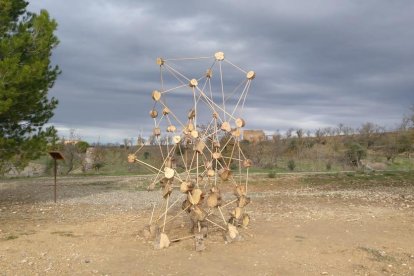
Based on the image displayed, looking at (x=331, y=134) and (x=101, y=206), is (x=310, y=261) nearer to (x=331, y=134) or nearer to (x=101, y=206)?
(x=101, y=206)

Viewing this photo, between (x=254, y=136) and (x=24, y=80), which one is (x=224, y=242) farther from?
(x=254, y=136)

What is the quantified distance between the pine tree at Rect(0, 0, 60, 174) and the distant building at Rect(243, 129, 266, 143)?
1768 centimetres

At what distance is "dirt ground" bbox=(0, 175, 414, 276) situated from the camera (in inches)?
236

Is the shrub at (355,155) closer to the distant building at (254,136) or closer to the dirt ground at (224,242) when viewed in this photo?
the distant building at (254,136)

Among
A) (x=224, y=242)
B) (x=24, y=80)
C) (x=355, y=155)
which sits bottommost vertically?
(x=224, y=242)

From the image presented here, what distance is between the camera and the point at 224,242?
7.11 metres

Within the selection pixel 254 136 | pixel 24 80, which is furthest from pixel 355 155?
pixel 24 80

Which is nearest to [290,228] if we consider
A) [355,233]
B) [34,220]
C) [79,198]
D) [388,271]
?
[355,233]

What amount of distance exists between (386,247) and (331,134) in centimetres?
3107

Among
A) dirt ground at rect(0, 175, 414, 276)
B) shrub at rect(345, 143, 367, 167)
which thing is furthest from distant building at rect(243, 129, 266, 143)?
dirt ground at rect(0, 175, 414, 276)

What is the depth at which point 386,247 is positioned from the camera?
688 centimetres

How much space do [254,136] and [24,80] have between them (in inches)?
837

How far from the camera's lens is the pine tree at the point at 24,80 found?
1005cm

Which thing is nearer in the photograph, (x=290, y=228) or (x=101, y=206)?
(x=290, y=228)
